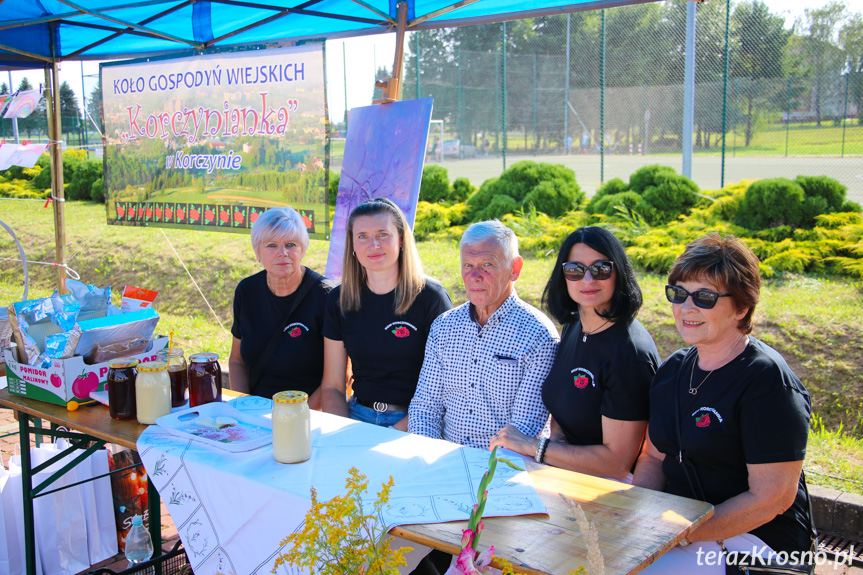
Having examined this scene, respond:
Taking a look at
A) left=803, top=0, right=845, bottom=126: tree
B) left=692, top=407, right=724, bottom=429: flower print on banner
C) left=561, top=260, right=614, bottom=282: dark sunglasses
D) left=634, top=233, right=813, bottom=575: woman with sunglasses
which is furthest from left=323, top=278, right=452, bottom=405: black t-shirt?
left=803, top=0, right=845, bottom=126: tree

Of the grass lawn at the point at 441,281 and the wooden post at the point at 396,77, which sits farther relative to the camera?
the grass lawn at the point at 441,281

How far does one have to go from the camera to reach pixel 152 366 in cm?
226

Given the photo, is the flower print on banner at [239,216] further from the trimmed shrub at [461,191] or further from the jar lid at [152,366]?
the trimmed shrub at [461,191]

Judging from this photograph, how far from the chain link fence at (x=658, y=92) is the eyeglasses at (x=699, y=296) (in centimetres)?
741

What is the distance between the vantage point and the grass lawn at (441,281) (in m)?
3.93

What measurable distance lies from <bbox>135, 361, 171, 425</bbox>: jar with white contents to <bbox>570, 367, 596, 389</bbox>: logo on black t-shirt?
1.36 meters


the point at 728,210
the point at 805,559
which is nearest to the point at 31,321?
the point at 805,559

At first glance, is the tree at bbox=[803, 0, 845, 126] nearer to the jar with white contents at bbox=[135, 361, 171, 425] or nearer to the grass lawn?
the grass lawn

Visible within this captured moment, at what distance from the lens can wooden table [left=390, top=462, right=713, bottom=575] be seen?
139 centimetres

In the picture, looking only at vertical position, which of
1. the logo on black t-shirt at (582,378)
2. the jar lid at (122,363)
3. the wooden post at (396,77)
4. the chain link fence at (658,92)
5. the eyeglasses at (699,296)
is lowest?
the logo on black t-shirt at (582,378)

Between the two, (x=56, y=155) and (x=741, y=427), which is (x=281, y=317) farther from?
(x=56, y=155)

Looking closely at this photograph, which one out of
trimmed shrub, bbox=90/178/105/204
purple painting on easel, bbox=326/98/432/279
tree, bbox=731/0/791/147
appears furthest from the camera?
trimmed shrub, bbox=90/178/105/204

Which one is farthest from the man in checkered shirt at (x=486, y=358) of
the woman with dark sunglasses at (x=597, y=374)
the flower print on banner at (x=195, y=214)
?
the flower print on banner at (x=195, y=214)

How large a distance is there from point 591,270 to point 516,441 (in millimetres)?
601
